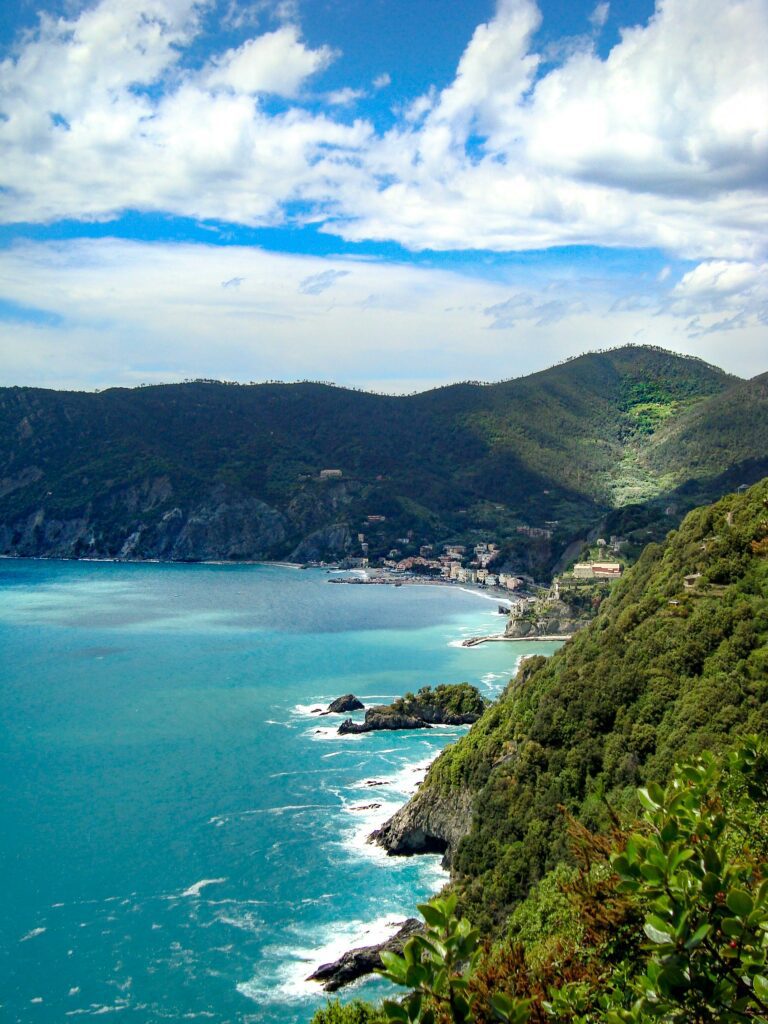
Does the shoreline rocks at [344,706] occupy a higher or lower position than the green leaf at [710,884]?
lower

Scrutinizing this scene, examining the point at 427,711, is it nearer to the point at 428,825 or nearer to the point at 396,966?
the point at 428,825

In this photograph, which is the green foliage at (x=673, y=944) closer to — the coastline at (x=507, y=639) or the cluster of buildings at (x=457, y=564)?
the coastline at (x=507, y=639)

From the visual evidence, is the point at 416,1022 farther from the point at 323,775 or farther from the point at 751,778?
the point at 323,775

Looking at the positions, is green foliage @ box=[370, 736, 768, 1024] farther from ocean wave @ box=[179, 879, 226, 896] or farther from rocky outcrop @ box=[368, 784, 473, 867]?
rocky outcrop @ box=[368, 784, 473, 867]

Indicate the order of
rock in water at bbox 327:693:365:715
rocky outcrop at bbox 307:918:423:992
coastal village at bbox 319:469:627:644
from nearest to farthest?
1. rocky outcrop at bbox 307:918:423:992
2. rock in water at bbox 327:693:365:715
3. coastal village at bbox 319:469:627:644

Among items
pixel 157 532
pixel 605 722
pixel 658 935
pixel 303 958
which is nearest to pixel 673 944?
pixel 658 935

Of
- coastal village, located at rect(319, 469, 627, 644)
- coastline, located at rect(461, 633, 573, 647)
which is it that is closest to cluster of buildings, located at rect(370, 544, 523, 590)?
coastal village, located at rect(319, 469, 627, 644)

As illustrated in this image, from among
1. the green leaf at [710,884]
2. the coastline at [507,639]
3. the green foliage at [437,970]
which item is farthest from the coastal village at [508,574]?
the green leaf at [710,884]

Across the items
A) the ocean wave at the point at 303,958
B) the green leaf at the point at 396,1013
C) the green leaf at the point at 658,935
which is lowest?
the ocean wave at the point at 303,958
